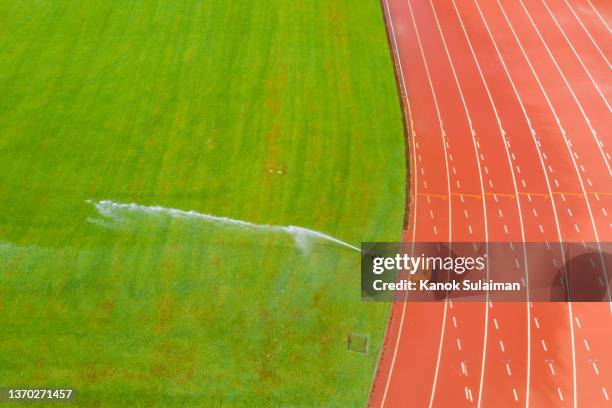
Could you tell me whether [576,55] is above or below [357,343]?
above

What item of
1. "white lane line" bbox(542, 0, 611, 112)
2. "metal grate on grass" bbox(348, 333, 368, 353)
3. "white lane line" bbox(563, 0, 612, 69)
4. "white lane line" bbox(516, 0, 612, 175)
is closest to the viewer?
"metal grate on grass" bbox(348, 333, 368, 353)

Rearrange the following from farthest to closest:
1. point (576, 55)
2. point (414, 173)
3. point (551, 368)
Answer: point (576, 55)
point (414, 173)
point (551, 368)

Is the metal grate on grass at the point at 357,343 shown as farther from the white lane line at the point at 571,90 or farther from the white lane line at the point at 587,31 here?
the white lane line at the point at 587,31

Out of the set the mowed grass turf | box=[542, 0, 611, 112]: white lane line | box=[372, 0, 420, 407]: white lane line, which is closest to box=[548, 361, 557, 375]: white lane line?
box=[372, 0, 420, 407]: white lane line

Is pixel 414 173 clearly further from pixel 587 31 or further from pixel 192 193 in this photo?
pixel 587 31

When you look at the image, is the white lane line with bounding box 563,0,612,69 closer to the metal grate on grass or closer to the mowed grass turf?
the mowed grass turf

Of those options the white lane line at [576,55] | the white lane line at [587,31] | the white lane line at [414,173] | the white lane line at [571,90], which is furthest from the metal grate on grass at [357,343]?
the white lane line at [587,31]

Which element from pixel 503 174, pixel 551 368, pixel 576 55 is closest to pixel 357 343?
pixel 551 368
